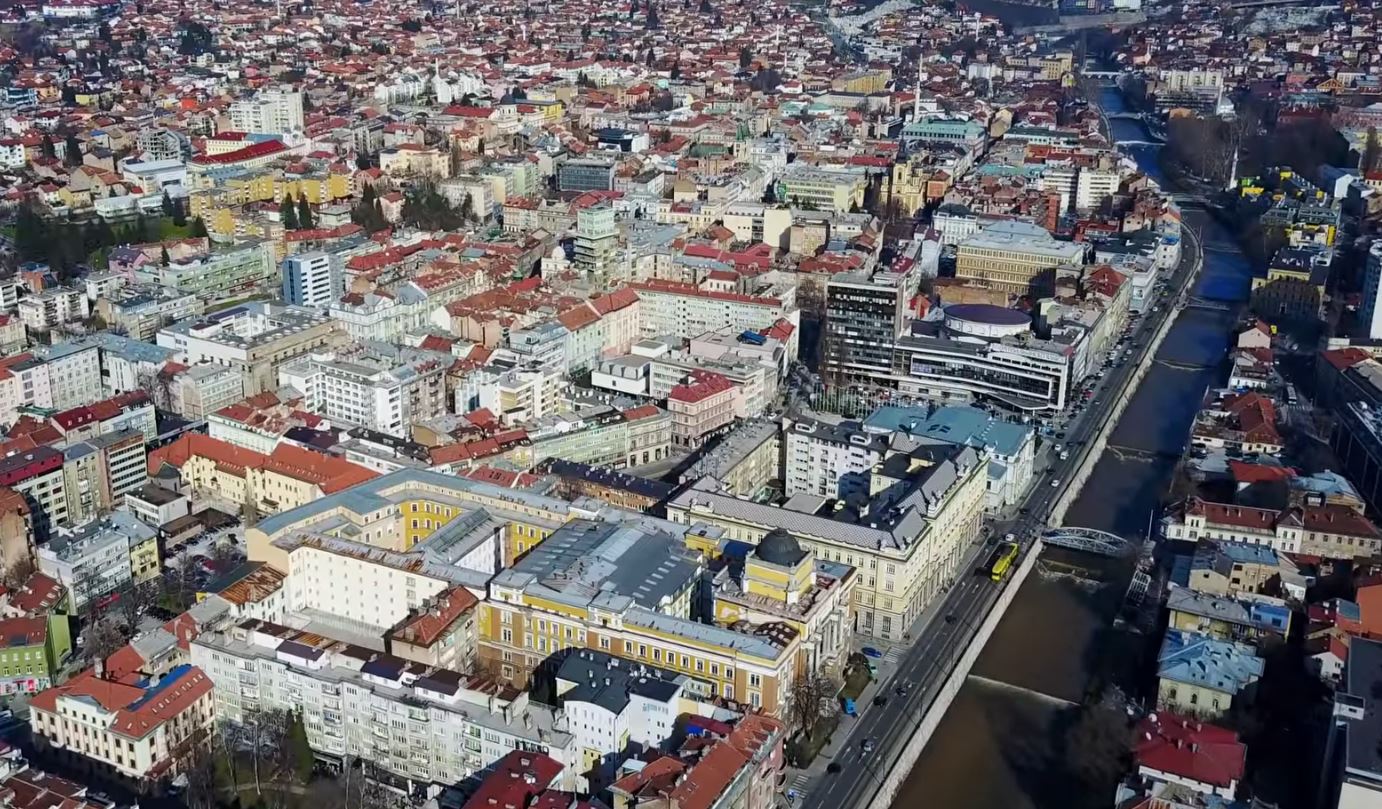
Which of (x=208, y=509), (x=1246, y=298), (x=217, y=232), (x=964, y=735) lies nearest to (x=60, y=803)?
(x=208, y=509)

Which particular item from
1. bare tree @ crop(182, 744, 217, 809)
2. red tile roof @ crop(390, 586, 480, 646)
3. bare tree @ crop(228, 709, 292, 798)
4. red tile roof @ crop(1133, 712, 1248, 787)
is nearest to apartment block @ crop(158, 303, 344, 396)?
red tile roof @ crop(390, 586, 480, 646)

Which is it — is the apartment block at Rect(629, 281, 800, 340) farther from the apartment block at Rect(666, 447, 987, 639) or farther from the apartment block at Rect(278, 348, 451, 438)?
the apartment block at Rect(666, 447, 987, 639)

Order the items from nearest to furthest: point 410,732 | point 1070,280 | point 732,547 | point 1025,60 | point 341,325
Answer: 1. point 410,732
2. point 732,547
3. point 341,325
4. point 1070,280
5. point 1025,60

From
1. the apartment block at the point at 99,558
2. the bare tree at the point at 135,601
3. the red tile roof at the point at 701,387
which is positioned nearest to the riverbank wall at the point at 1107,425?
the red tile roof at the point at 701,387

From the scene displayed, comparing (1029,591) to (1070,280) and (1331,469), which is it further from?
(1070,280)

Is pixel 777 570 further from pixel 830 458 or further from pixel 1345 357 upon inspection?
pixel 1345 357

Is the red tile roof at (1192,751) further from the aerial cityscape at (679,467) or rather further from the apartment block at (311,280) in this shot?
the apartment block at (311,280)

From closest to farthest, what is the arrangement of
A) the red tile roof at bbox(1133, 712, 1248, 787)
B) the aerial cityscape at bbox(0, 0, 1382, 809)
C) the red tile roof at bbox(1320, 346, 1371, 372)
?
the red tile roof at bbox(1133, 712, 1248, 787)
the aerial cityscape at bbox(0, 0, 1382, 809)
the red tile roof at bbox(1320, 346, 1371, 372)
